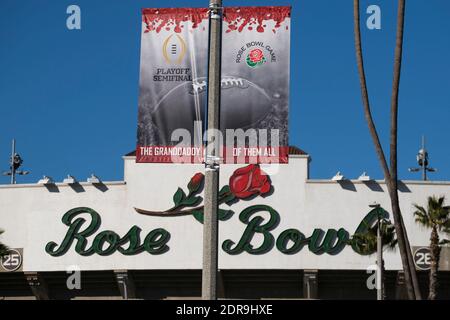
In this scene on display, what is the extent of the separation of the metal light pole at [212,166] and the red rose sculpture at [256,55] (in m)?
4.25

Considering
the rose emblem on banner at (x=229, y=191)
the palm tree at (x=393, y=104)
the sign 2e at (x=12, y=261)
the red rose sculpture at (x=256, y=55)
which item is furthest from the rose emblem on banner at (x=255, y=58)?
the sign 2e at (x=12, y=261)

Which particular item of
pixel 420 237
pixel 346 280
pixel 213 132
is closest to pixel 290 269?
pixel 346 280

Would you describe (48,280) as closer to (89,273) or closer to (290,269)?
(89,273)

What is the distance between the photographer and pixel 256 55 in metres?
21.6

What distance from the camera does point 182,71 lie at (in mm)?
21062

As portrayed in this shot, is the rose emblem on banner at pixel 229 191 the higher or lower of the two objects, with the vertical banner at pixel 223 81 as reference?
lower

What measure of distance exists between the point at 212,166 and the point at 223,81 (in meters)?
6.31

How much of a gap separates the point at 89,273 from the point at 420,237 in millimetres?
21227

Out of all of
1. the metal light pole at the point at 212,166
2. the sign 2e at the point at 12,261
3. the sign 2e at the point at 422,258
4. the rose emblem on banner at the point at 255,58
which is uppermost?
the rose emblem on banner at the point at 255,58

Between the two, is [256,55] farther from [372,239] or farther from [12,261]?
[12,261]

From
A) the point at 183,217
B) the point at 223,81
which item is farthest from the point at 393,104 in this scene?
the point at 183,217

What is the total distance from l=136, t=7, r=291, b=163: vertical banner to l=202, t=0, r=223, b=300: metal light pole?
2.23 meters

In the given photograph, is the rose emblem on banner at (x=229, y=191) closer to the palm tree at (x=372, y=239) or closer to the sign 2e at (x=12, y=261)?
the palm tree at (x=372, y=239)

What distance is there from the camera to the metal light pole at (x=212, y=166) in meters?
15.9
